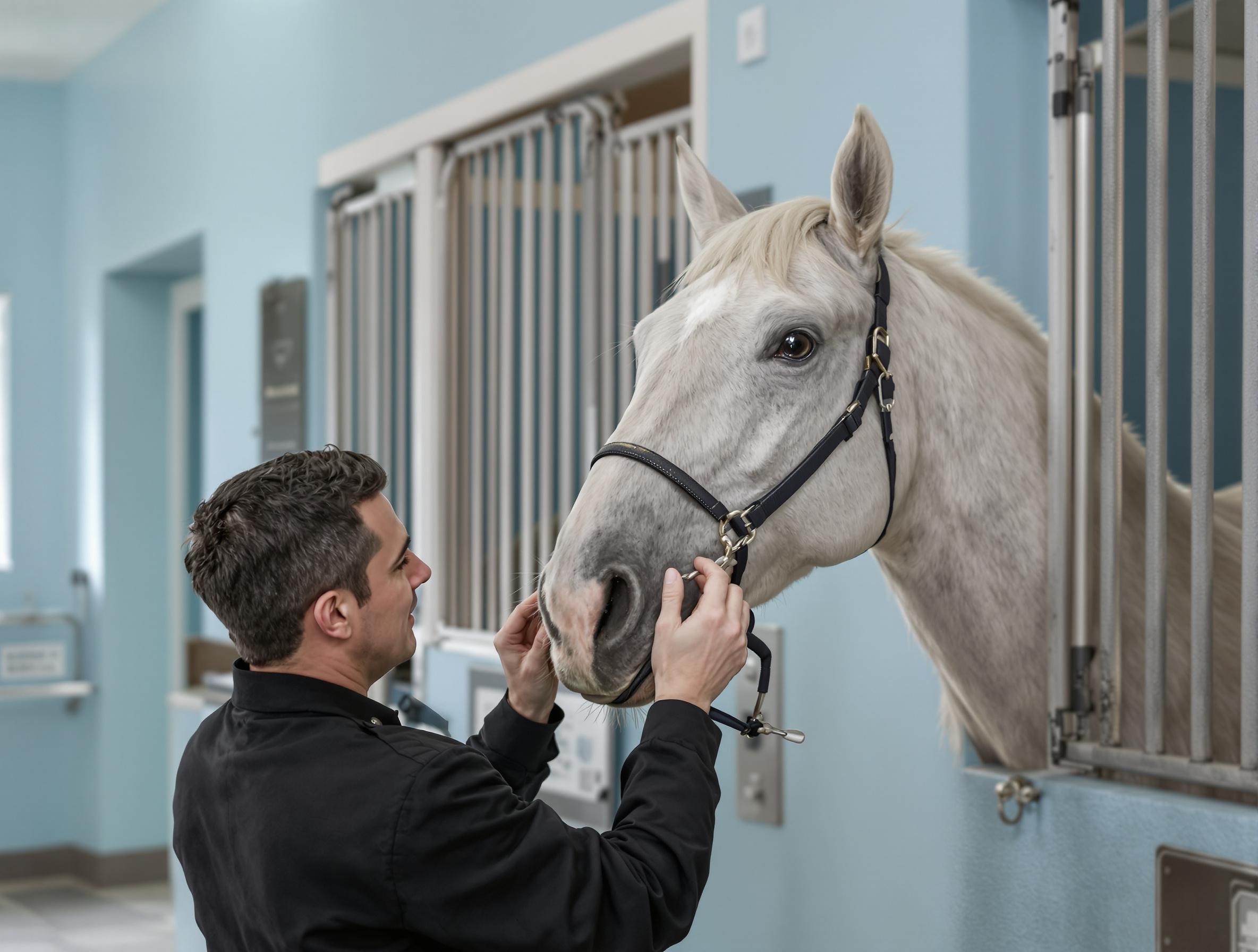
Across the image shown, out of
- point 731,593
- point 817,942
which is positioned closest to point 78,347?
point 817,942

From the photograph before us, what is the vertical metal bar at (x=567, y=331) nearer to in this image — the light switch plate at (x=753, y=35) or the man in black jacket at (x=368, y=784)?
the light switch plate at (x=753, y=35)

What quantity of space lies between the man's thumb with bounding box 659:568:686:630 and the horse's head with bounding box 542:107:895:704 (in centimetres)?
2

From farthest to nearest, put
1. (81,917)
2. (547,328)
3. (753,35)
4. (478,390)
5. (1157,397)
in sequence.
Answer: (81,917), (478,390), (547,328), (753,35), (1157,397)

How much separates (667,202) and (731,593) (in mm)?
1371

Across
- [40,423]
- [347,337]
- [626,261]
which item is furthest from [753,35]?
[40,423]

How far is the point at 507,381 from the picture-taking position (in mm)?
2795

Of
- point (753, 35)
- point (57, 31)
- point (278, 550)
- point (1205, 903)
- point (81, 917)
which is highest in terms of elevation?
point (57, 31)

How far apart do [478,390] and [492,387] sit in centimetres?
5

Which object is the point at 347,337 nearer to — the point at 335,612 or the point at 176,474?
the point at 176,474

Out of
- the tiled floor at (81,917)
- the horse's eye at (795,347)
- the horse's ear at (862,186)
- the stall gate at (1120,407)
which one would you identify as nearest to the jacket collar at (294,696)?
the horse's eye at (795,347)

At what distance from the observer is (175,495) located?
5.01 m

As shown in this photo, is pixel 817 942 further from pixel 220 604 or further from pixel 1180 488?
pixel 220 604

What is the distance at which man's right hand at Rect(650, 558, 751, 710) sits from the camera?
115 cm

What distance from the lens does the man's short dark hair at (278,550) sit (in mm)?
1136
